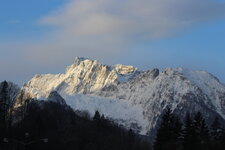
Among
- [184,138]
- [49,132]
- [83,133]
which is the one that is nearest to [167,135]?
[184,138]

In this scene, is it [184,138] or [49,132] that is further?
[49,132]

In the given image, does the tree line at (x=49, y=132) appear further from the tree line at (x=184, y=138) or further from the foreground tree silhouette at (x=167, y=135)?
the tree line at (x=184, y=138)

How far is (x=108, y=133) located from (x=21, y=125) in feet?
181

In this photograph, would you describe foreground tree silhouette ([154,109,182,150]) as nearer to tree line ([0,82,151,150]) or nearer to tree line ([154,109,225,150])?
tree line ([154,109,225,150])

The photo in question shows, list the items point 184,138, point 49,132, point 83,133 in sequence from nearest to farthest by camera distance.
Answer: point 184,138, point 49,132, point 83,133

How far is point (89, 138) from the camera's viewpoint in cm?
16338

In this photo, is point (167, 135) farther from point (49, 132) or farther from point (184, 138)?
point (49, 132)

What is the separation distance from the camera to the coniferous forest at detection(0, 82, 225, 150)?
3772 inches

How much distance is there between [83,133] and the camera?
6511 inches

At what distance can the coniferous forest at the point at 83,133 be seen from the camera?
9581 cm

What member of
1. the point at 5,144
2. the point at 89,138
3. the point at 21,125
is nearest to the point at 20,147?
the point at 5,144

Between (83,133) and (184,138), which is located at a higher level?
(83,133)

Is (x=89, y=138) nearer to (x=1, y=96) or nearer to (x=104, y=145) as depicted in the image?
(x=104, y=145)

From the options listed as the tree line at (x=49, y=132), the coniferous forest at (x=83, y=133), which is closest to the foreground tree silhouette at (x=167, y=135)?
the coniferous forest at (x=83, y=133)
